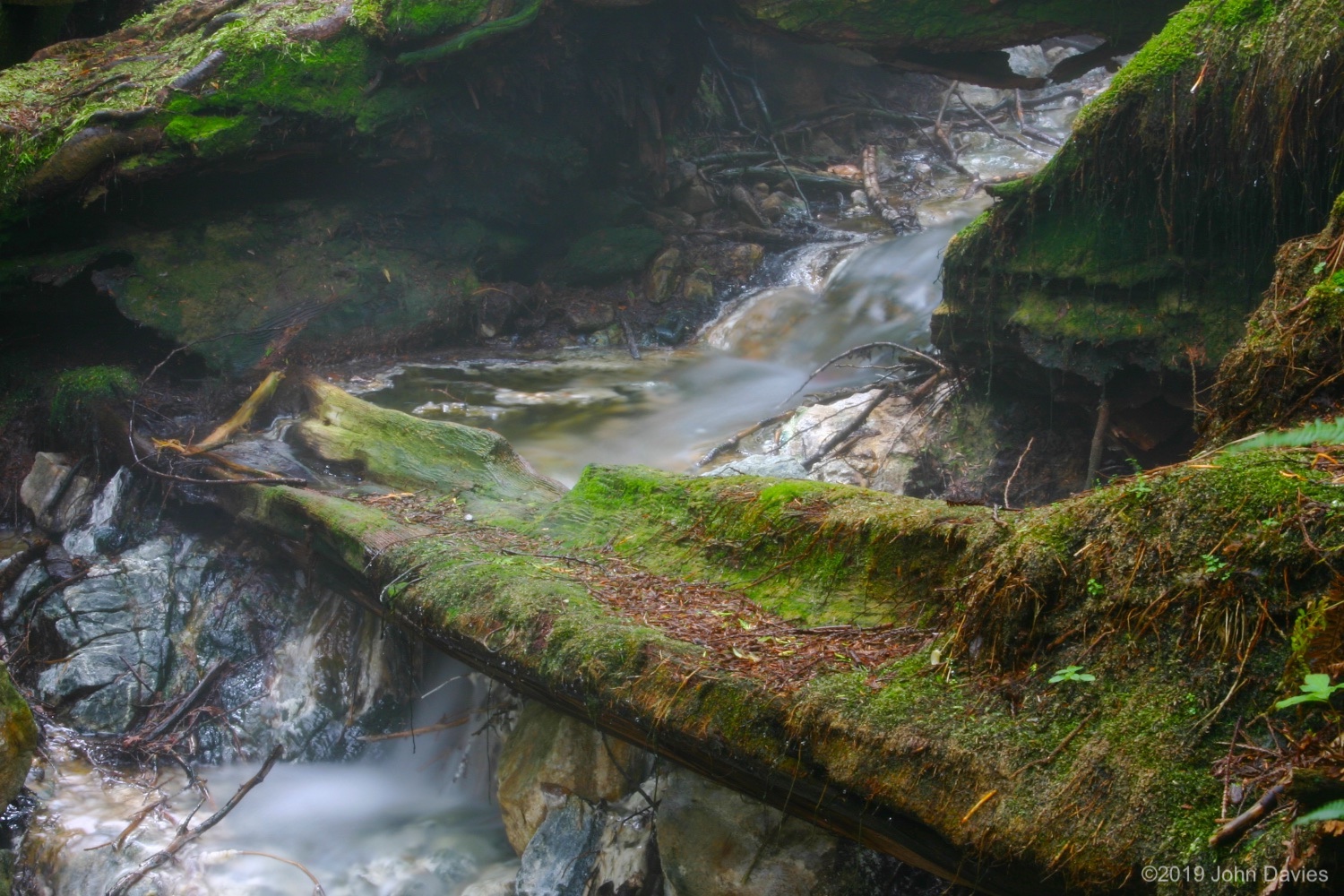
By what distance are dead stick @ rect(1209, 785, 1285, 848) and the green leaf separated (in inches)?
9.1

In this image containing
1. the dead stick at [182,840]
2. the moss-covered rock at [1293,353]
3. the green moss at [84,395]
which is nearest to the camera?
the moss-covered rock at [1293,353]

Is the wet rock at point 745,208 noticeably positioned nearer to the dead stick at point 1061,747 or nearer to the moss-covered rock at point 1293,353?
the moss-covered rock at point 1293,353

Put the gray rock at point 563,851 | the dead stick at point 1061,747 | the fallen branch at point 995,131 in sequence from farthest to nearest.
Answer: the fallen branch at point 995,131
the gray rock at point 563,851
the dead stick at point 1061,747

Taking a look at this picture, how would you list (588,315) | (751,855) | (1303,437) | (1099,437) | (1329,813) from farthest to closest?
(588,315), (1099,437), (751,855), (1303,437), (1329,813)

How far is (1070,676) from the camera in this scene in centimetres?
250

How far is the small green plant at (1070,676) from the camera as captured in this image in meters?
2.48

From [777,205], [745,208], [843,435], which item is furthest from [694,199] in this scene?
[843,435]

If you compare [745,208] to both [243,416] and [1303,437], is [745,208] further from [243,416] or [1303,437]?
[1303,437]

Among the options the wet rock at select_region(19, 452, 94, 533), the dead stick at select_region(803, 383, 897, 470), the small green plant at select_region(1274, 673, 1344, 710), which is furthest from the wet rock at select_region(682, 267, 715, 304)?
the small green plant at select_region(1274, 673, 1344, 710)

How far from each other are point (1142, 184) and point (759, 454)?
3921 mm

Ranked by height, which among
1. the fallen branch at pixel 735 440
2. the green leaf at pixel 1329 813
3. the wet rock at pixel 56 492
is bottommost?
the fallen branch at pixel 735 440

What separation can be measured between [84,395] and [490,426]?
3.66 m

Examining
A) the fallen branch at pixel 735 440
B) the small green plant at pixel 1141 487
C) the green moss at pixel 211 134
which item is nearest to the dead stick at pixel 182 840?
the fallen branch at pixel 735 440

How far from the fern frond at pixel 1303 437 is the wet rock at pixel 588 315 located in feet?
33.2
